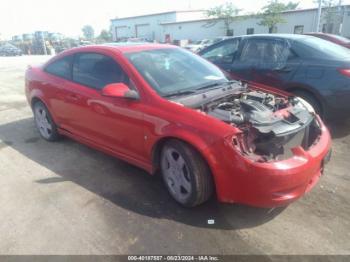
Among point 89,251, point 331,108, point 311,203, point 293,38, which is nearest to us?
point 89,251

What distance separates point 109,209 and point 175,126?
3.64 ft

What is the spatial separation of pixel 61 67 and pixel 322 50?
409 cm

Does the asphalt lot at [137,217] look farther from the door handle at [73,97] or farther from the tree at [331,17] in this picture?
the tree at [331,17]

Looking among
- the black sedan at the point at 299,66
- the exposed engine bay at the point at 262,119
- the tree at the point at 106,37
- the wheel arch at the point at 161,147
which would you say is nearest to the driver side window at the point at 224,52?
the black sedan at the point at 299,66

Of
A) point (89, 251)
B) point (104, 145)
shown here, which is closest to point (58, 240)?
point (89, 251)

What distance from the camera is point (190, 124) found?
9.02 feet

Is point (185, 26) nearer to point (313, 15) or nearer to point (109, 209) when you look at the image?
point (313, 15)

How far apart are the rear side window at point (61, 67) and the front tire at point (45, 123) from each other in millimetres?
613

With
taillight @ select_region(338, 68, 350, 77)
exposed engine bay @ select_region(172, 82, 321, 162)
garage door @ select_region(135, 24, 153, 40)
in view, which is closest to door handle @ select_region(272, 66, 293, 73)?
taillight @ select_region(338, 68, 350, 77)

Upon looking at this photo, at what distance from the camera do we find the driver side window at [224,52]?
5918 millimetres

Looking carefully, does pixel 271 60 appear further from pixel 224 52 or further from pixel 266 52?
pixel 224 52

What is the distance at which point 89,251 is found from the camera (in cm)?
254

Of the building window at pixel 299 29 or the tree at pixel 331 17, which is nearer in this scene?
the tree at pixel 331 17

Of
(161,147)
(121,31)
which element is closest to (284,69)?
(161,147)
